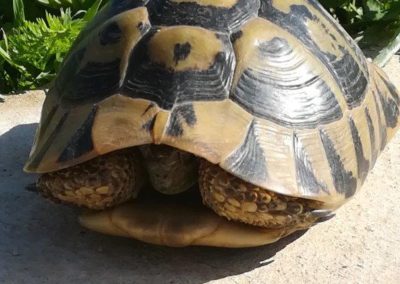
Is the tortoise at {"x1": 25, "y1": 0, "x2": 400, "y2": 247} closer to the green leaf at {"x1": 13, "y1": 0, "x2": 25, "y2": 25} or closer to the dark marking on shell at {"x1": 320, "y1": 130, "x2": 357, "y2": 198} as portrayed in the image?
the dark marking on shell at {"x1": 320, "y1": 130, "x2": 357, "y2": 198}

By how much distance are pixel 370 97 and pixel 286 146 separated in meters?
0.74

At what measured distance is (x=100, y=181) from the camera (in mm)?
3035

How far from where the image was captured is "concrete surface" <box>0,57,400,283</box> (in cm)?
306

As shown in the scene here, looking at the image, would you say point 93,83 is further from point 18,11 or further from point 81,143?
→ point 18,11

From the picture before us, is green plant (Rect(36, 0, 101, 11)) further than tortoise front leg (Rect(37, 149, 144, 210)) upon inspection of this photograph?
Yes

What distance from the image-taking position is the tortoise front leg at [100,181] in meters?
3.03

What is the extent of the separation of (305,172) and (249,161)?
221 mm

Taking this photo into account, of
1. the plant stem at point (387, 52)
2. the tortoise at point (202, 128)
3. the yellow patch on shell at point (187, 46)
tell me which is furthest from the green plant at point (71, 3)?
the yellow patch on shell at point (187, 46)

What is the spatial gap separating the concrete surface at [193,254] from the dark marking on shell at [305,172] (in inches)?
13.2

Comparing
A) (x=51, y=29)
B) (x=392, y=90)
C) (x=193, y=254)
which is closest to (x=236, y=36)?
(x=193, y=254)

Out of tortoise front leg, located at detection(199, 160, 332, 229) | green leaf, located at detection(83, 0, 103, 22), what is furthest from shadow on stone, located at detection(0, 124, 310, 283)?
green leaf, located at detection(83, 0, 103, 22)

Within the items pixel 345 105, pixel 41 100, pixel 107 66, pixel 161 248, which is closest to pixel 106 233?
pixel 161 248

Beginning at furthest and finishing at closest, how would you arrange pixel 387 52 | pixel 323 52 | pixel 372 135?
pixel 387 52 < pixel 372 135 < pixel 323 52

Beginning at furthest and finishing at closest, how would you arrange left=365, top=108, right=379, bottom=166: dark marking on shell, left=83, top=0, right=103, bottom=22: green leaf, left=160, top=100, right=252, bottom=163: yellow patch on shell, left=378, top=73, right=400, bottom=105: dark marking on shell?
1. left=83, top=0, right=103, bottom=22: green leaf
2. left=378, top=73, right=400, bottom=105: dark marking on shell
3. left=365, top=108, right=379, bottom=166: dark marking on shell
4. left=160, top=100, right=252, bottom=163: yellow patch on shell
